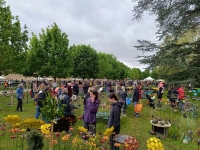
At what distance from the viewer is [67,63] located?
2939cm

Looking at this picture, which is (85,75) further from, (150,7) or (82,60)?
(150,7)

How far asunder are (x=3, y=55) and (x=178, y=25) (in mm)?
16199

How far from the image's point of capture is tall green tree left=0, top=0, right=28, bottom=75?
56.9ft

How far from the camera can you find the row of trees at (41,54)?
18109 millimetres

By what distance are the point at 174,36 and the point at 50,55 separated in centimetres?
1993

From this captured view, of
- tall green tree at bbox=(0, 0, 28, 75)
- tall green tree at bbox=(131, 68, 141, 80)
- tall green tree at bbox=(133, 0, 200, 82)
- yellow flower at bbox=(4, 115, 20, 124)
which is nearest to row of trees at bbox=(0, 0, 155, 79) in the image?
tall green tree at bbox=(0, 0, 28, 75)

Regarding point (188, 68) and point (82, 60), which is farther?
point (82, 60)

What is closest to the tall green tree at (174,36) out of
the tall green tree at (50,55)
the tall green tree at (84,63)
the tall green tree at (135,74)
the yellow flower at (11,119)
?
the yellow flower at (11,119)

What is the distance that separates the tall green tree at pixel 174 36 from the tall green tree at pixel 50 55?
17004 millimetres

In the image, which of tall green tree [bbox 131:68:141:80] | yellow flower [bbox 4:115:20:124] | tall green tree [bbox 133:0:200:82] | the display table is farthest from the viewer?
tall green tree [bbox 131:68:141:80]

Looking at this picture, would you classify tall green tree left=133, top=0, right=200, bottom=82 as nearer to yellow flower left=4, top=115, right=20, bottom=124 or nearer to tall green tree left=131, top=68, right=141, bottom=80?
yellow flower left=4, top=115, right=20, bottom=124

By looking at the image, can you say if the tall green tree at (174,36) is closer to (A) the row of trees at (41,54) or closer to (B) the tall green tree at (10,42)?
(A) the row of trees at (41,54)

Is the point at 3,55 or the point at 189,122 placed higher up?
the point at 3,55

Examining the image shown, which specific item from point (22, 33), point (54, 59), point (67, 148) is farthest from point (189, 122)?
point (54, 59)
